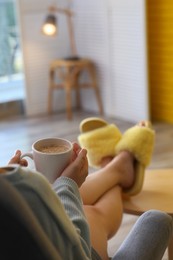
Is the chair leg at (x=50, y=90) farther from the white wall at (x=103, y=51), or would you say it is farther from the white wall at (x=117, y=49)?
the white wall at (x=117, y=49)

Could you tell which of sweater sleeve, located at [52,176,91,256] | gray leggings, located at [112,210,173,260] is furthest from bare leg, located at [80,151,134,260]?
sweater sleeve, located at [52,176,91,256]

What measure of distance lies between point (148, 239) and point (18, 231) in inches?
16.7

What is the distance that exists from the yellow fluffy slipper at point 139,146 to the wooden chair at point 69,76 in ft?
6.68

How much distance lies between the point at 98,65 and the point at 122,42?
0.35 meters

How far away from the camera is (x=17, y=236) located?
0.77 meters

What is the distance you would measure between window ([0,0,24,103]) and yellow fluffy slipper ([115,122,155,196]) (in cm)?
232

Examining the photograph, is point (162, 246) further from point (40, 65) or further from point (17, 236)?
point (40, 65)

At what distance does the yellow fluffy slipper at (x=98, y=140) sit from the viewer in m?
1.90

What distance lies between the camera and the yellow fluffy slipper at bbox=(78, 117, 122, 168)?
1899mm

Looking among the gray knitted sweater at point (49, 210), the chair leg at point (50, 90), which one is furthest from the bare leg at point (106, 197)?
the chair leg at point (50, 90)

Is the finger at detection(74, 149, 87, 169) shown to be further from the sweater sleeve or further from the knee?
the knee

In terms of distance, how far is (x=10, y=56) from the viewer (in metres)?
4.14

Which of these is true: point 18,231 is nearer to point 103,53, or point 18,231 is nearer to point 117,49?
point 117,49

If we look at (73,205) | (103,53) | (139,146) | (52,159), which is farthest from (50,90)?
(73,205)
